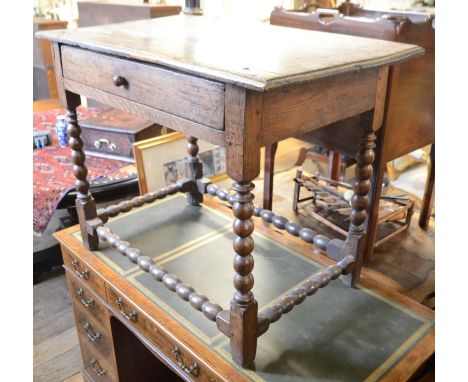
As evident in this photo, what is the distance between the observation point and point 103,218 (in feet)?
5.00

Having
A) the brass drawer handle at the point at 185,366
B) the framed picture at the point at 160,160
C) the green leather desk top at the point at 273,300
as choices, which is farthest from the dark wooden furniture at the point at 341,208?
the brass drawer handle at the point at 185,366

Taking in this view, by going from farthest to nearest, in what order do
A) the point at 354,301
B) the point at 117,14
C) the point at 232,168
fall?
1. the point at 117,14
2. the point at 354,301
3. the point at 232,168

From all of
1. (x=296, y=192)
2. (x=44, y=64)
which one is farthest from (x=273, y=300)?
(x=44, y=64)

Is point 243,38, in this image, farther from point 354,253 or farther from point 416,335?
point 416,335

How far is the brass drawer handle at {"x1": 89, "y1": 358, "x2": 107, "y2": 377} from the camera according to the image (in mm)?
1574

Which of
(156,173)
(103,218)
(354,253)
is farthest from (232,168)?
(156,173)

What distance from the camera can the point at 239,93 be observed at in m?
0.81

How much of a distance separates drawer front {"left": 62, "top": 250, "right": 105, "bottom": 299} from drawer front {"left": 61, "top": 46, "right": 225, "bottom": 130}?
556mm

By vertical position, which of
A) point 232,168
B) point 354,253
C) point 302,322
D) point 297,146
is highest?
point 232,168

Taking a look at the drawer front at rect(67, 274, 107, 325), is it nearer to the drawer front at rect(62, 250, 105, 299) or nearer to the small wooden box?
the drawer front at rect(62, 250, 105, 299)

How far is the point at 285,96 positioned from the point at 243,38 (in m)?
0.39

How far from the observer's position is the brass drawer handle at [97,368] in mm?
1574

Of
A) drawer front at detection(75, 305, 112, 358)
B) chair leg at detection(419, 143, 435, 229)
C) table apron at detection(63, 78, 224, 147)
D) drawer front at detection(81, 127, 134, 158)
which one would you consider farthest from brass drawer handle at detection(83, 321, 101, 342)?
chair leg at detection(419, 143, 435, 229)

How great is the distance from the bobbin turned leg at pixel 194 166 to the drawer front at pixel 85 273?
477mm
